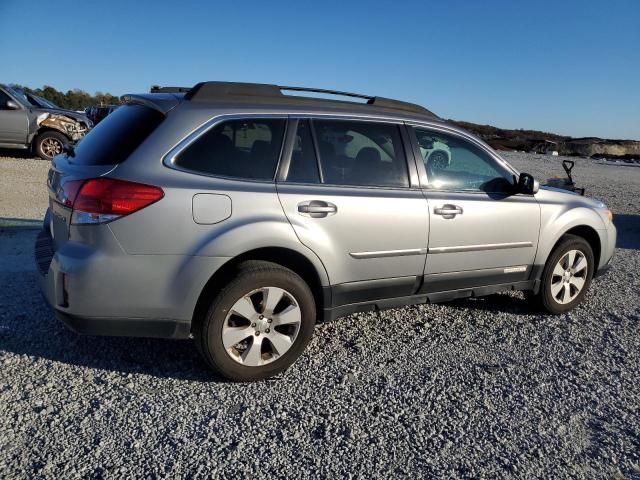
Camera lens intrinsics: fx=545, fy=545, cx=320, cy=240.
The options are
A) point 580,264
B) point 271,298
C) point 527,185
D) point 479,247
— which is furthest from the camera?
point 580,264

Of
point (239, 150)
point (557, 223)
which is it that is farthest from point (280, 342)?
point (557, 223)

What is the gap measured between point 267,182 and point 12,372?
1.97 metres

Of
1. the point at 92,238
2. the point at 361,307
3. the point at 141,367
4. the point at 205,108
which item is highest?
the point at 205,108

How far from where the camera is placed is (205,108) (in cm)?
333

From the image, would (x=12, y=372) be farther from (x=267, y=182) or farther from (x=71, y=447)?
(x=267, y=182)

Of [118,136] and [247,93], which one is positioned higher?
[247,93]

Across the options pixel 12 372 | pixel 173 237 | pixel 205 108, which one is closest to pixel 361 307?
pixel 173 237

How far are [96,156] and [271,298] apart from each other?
4.47 ft

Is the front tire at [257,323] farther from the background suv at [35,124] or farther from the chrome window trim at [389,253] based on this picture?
the background suv at [35,124]

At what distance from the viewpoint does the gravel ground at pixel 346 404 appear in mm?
2676

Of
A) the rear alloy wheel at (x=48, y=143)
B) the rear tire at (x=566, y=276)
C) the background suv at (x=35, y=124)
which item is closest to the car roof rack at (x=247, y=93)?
the rear tire at (x=566, y=276)

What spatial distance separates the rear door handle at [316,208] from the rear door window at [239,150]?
0.28 m

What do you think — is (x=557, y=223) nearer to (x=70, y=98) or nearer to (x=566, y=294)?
(x=566, y=294)

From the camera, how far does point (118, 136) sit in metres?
3.34
